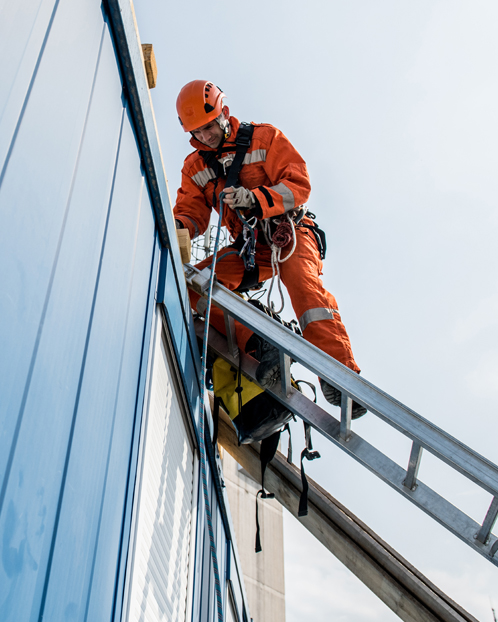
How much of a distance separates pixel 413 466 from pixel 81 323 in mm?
2224

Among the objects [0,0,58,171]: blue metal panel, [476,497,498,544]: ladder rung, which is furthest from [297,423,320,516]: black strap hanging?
[0,0,58,171]: blue metal panel

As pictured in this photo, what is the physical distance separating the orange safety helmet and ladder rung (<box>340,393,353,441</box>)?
2.44 m

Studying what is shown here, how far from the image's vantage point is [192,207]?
15.0ft

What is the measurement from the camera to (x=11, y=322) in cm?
101

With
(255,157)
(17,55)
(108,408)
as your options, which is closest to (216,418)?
(255,157)

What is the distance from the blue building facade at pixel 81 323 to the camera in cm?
103

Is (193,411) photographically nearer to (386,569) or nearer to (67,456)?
(67,456)

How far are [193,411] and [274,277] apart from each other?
4.15ft

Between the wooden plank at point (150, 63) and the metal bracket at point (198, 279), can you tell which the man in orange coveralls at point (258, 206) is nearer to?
the metal bracket at point (198, 279)

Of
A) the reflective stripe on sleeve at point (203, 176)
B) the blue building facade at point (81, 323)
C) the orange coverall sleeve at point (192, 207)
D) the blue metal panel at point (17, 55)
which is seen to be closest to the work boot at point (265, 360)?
the blue building facade at point (81, 323)

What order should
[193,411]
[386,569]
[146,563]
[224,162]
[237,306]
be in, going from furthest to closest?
[224,162] → [386,569] → [237,306] → [193,411] → [146,563]

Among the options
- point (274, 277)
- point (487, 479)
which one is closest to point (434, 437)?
point (487, 479)

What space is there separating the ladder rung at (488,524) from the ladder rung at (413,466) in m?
0.40

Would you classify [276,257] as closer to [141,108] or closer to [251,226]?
[251,226]
